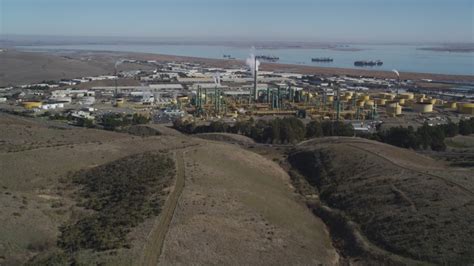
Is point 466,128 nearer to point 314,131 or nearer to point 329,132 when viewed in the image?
point 329,132

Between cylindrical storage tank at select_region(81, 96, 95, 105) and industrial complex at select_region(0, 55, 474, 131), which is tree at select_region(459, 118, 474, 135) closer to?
industrial complex at select_region(0, 55, 474, 131)

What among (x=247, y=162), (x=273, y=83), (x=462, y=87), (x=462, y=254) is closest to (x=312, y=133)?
(x=247, y=162)

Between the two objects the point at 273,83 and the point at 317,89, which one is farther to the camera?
the point at 273,83

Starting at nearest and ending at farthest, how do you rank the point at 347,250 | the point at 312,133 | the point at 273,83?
A: 1. the point at 347,250
2. the point at 312,133
3. the point at 273,83

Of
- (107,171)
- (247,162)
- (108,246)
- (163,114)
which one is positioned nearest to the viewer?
(108,246)

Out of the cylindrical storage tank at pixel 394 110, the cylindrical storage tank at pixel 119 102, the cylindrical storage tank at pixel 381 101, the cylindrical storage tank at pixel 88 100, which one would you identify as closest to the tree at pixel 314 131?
the cylindrical storage tank at pixel 394 110

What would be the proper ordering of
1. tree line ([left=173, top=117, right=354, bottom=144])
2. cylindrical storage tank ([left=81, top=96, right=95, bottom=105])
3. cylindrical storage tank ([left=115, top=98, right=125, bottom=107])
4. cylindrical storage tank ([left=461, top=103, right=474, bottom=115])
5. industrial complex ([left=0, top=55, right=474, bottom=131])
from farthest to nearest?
cylindrical storage tank ([left=81, top=96, right=95, bottom=105]) < cylindrical storage tank ([left=115, top=98, right=125, bottom=107]) < cylindrical storage tank ([left=461, top=103, right=474, bottom=115]) < industrial complex ([left=0, top=55, right=474, bottom=131]) < tree line ([left=173, top=117, right=354, bottom=144])

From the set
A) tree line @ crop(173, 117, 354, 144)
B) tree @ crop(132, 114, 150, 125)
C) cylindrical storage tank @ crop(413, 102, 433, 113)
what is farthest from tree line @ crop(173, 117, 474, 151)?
cylindrical storage tank @ crop(413, 102, 433, 113)

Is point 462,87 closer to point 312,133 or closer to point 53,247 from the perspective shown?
point 312,133

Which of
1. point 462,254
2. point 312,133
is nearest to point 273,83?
point 312,133
